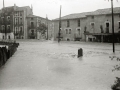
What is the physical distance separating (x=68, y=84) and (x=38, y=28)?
44000mm

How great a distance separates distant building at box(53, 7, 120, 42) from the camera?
33.8 metres

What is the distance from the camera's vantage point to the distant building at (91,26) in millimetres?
33750

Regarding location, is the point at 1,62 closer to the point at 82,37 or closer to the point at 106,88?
the point at 106,88

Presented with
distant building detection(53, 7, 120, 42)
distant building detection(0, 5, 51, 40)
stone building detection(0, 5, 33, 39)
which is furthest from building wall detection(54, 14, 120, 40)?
stone building detection(0, 5, 33, 39)

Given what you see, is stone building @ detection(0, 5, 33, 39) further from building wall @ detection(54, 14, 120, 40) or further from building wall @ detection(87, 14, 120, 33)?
building wall @ detection(87, 14, 120, 33)

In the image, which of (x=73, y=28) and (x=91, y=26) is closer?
(x=91, y=26)

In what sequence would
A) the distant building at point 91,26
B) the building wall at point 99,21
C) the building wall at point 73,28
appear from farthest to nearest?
1. the building wall at point 73,28
2. the building wall at point 99,21
3. the distant building at point 91,26

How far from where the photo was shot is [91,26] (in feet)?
121

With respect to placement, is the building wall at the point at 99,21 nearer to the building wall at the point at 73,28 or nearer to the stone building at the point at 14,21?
the building wall at the point at 73,28

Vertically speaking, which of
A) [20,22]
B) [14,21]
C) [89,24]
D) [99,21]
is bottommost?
[89,24]

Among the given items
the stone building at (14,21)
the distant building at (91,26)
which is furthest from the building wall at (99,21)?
the stone building at (14,21)

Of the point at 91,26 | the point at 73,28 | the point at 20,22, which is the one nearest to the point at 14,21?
the point at 20,22

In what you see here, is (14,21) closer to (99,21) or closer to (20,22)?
(20,22)

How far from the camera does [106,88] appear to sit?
5992mm
